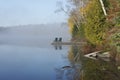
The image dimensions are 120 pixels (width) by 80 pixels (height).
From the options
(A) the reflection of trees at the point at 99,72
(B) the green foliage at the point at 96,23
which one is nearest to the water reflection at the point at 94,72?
(A) the reflection of trees at the point at 99,72

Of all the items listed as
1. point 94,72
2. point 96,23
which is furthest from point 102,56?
point 94,72

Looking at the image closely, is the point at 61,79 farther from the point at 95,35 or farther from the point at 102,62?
the point at 95,35

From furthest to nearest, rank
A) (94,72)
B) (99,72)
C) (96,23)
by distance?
(96,23) → (94,72) → (99,72)

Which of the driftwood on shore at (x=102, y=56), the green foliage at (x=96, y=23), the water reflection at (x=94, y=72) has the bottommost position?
the water reflection at (x=94, y=72)

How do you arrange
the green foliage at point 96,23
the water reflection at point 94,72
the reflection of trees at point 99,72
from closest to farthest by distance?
the reflection of trees at point 99,72 < the water reflection at point 94,72 < the green foliage at point 96,23

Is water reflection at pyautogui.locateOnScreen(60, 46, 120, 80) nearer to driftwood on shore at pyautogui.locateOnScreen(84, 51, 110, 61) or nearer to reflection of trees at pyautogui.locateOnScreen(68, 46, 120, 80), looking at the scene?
reflection of trees at pyautogui.locateOnScreen(68, 46, 120, 80)

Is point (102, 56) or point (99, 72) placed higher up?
point (102, 56)

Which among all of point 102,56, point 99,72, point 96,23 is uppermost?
point 96,23

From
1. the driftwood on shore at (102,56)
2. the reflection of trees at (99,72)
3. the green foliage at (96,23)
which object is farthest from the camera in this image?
the green foliage at (96,23)

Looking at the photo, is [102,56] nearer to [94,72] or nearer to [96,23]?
[96,23]

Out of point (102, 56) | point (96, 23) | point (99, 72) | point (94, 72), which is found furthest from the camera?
point (96, 23)

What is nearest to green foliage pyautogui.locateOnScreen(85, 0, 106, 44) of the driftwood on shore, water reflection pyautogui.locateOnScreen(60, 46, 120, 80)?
the driftwood on shore

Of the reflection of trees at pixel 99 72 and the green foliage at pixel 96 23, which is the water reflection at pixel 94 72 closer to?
the reflection of trees at pixel 99 72

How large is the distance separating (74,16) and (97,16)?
56.7ft
